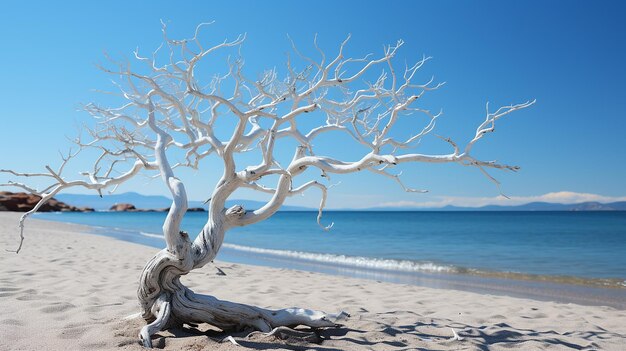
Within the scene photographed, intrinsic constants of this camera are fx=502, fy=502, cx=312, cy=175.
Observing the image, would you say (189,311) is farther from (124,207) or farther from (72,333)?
(124,207)

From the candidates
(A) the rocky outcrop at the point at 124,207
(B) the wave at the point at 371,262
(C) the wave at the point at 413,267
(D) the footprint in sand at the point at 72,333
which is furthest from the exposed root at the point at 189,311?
(A) the rocky outcrop at the point at 124,207

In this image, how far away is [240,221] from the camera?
516 cm

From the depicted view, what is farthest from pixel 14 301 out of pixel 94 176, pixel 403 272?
pixel 403 272

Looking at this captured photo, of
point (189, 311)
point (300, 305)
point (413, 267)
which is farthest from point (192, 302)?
point (413, 267)

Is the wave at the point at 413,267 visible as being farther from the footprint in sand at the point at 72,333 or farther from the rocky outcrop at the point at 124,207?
the rocky outcrop at the point at 124,207

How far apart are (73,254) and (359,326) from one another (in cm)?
1038

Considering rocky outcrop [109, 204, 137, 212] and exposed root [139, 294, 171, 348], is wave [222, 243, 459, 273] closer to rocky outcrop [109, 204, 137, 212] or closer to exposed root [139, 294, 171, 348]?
exposed root [139, 294, 171, 348]

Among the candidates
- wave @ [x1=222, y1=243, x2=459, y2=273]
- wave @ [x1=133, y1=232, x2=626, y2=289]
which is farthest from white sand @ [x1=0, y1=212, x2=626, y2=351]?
wave @ [x1=222, y1=243, x2=459, y2=273]

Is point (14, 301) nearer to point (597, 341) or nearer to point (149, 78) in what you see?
point (149, 78)

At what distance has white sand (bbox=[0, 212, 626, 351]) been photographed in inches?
188

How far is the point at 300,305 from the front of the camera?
7.62m

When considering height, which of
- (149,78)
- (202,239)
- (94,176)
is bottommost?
(202,239)

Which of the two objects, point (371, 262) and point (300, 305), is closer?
point (300, 305)

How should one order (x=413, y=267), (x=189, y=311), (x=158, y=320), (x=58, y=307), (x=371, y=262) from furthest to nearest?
(x=371, y=262)
(x=413, y=267)
(x=58, y=307)
(x=189, y=311)
(x=158, y=320)
